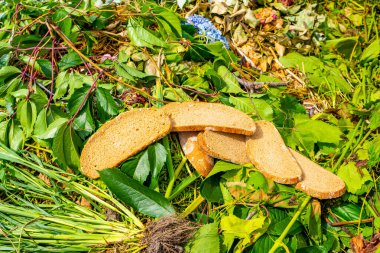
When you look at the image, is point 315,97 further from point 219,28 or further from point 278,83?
point 219,28

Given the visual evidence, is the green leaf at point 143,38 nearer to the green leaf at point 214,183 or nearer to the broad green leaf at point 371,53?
the green leaf at point 214,183

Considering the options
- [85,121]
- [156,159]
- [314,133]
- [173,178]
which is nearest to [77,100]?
[85,121]

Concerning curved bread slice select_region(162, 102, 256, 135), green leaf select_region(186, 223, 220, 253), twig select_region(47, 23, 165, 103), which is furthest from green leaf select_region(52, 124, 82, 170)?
green leaf select_region(186, 223, 220, 253)

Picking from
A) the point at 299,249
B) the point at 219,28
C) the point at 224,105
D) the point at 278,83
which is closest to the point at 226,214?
the point at 299,249

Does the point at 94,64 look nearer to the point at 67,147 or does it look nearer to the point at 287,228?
the point at 67,147

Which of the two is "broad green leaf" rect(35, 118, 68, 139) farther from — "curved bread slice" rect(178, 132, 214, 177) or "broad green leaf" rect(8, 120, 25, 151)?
"curved bread slice" rect(178, 132, 214, 177)
